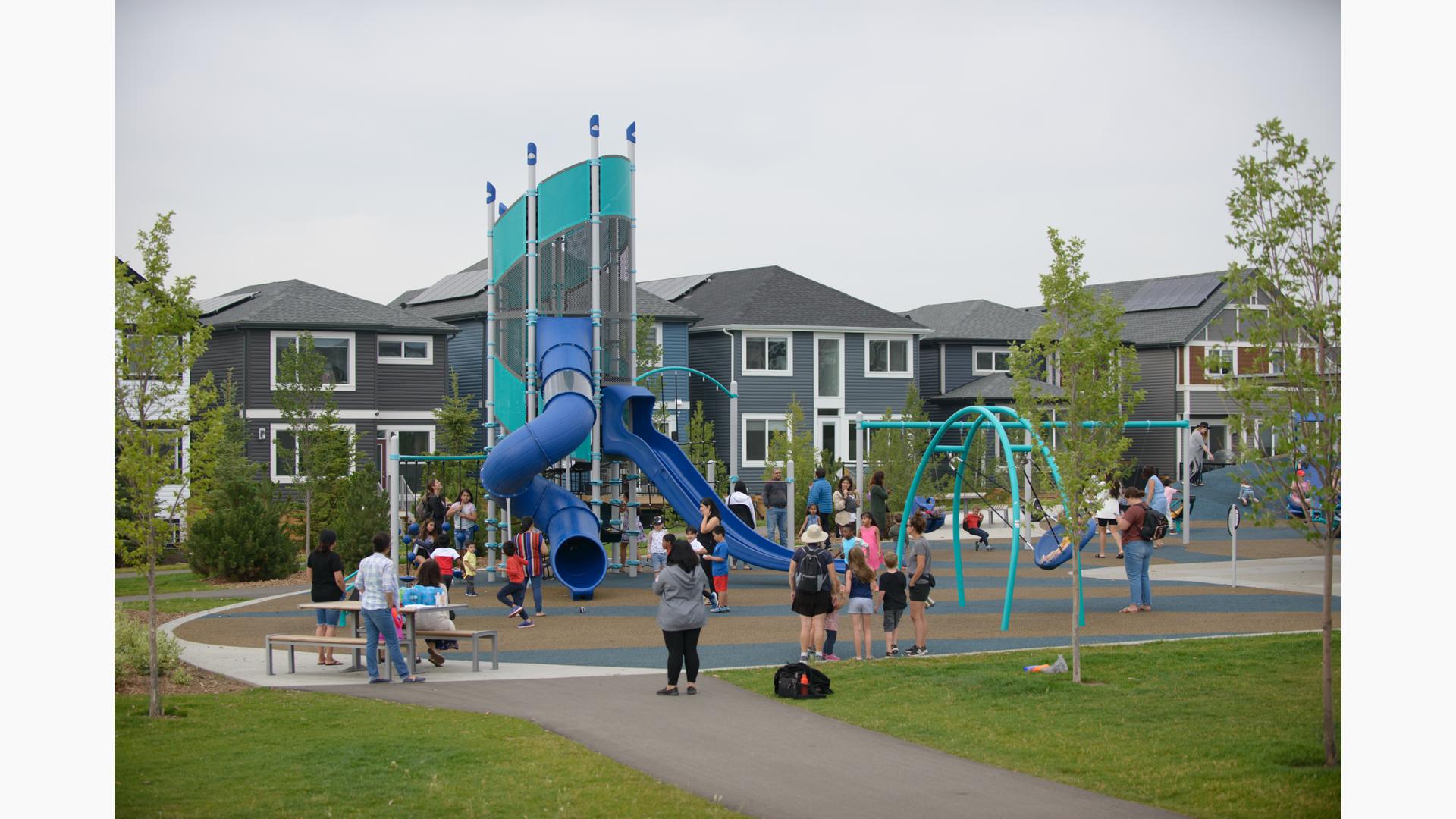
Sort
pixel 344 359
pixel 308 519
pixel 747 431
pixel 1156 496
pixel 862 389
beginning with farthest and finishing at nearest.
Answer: pixel 862 389
pixel 747 431
pixel 344 359
pixel 1156 496
pixel 308 519

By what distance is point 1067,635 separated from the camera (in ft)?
62.1

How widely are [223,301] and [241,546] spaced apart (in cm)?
2113

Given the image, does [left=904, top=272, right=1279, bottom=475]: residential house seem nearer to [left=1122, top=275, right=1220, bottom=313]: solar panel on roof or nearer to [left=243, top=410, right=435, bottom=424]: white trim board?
[left=1122, top=275, right=1220, bottom=313]: solar panel on roof

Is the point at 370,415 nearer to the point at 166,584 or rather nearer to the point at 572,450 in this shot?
the point at 166,584

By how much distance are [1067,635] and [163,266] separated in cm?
1212

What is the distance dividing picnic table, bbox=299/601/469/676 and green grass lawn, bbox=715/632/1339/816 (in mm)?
3461

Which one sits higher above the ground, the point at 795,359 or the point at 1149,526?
the point at 795,359

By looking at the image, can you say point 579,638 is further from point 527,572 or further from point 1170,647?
point 1170,647

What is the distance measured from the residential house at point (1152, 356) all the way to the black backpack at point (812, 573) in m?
37.9

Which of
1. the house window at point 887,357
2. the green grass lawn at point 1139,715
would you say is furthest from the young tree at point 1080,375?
the house window at point 887,357

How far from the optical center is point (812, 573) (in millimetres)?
16391

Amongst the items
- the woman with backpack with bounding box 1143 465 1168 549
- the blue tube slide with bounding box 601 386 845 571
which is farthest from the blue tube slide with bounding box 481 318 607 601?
the woman with backpack with bounding box 1143 465 1168 549

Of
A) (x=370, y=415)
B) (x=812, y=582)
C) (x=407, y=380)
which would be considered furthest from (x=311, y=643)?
(x=407, y=380)

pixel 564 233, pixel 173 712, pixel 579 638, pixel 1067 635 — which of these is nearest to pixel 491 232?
pixel 564 233
